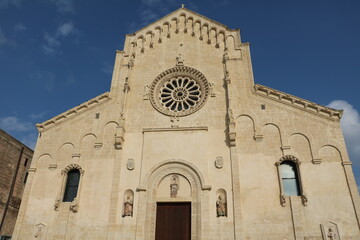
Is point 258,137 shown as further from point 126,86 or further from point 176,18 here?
point 176,18

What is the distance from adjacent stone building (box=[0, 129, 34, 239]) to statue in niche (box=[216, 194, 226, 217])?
18.5 metres

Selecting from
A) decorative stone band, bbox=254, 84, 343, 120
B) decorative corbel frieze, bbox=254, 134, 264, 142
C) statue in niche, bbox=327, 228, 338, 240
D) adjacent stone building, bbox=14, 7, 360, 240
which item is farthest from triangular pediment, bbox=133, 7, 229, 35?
statue in niche, bbox=327, 228, 338, 240

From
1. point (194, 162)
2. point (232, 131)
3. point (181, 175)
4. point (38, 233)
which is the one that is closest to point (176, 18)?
point (232, 131)

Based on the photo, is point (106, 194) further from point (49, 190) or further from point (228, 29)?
point (228, 29)

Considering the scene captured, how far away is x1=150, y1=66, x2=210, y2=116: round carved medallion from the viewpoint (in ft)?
68.1

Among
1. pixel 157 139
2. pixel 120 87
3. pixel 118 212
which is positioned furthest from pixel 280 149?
pixel 120 87

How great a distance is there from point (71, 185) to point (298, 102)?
1567 centimetres

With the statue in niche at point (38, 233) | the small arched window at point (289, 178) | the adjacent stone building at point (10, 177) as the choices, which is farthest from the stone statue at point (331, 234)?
the adjacent stone building at point (10, 177)

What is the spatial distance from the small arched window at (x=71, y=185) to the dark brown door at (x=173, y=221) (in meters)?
5.74

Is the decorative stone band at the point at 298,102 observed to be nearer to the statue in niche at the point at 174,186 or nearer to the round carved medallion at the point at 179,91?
the round carved medallion at the point at 179,91

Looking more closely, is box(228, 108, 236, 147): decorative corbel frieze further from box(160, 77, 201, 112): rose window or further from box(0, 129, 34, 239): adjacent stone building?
box(0, 129, 34, 239): adjacent stone building

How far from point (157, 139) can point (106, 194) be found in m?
4.68

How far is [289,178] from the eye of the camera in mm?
17312

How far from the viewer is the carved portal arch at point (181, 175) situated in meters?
16.8
